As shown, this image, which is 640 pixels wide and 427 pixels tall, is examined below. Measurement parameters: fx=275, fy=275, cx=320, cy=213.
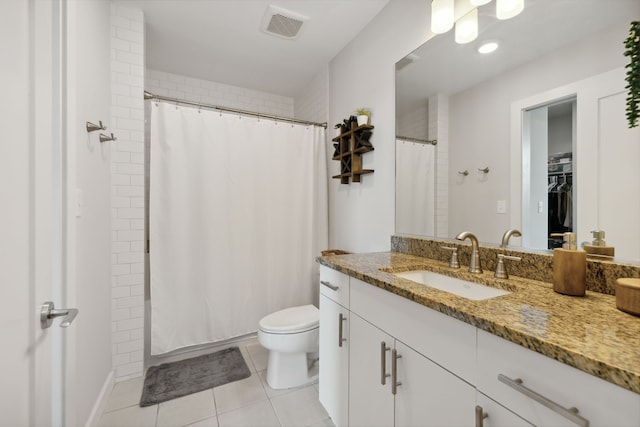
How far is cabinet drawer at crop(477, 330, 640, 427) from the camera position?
0.49 m

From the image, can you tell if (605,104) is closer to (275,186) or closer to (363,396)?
(363,396)

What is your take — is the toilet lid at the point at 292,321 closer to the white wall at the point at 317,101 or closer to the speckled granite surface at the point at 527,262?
the speckled granite surface at the point at 527,262

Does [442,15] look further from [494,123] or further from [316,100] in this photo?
[316,100]

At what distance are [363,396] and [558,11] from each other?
70.6 inches

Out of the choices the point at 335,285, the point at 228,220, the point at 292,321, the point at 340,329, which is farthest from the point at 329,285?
the point at 228,220

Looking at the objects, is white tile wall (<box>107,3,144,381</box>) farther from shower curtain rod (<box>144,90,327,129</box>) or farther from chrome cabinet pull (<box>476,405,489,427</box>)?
chrome cabinet pull (<box>476,405,489,427</box>)

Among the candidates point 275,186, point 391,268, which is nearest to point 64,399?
point 391,268

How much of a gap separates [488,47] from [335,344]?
1665 mm

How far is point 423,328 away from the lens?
0.90 meters

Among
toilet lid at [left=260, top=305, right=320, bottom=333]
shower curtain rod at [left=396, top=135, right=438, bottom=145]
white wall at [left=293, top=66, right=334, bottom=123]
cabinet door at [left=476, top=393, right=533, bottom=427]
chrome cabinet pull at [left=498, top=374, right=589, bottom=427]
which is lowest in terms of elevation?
toilet lid at [left=260, top=305, right=320, bottom=333]

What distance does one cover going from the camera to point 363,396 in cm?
121

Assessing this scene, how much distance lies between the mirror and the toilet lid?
34.9 inches

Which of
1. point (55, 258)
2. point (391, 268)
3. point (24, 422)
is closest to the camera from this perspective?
point (24, 422)

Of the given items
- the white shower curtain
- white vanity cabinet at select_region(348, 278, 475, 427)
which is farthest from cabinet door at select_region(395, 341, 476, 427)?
the white shower curtain
